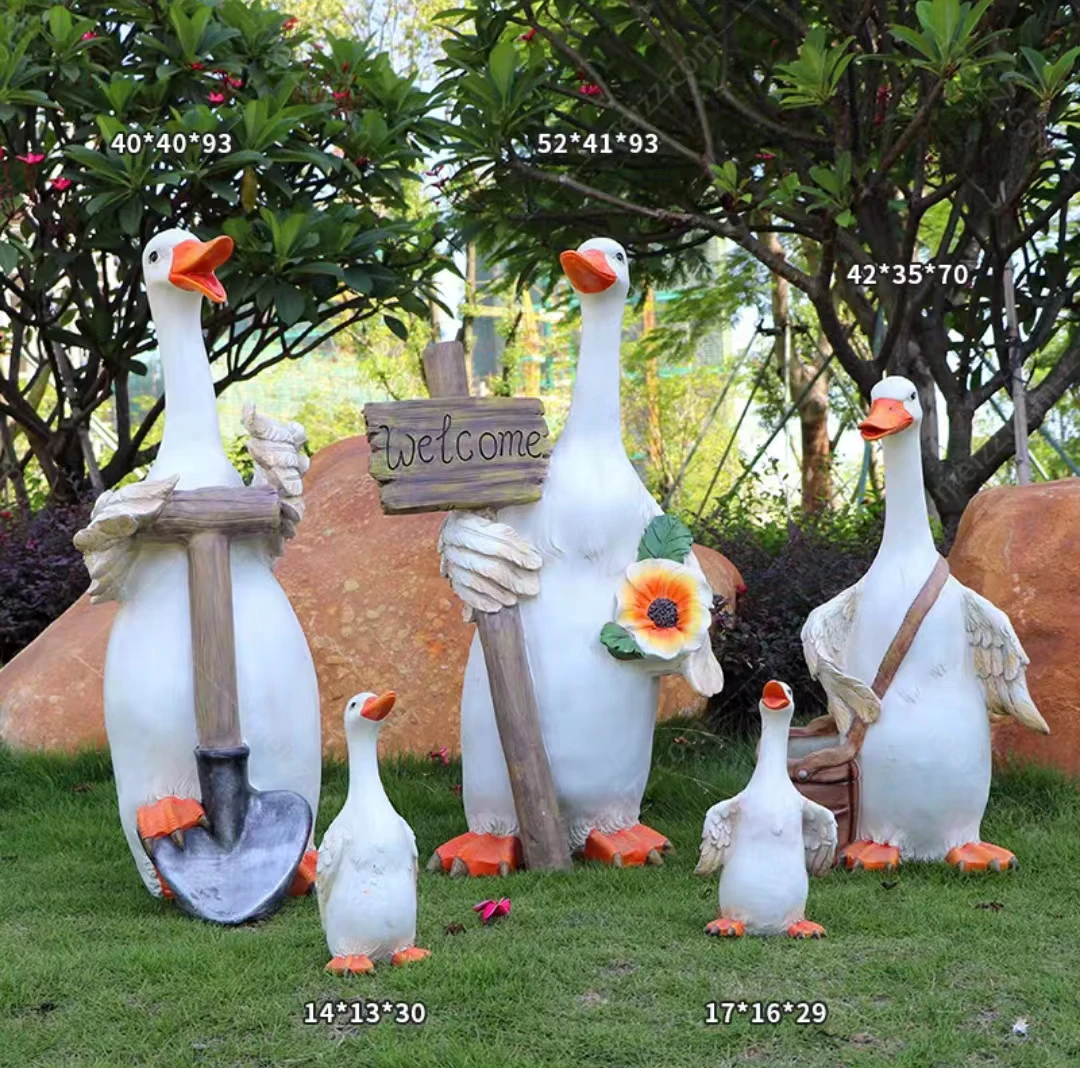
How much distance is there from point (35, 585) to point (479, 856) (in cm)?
347

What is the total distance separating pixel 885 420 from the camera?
449 cm

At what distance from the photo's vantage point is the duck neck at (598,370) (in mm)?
4801

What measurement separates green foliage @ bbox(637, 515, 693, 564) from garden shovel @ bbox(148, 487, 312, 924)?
1086mm

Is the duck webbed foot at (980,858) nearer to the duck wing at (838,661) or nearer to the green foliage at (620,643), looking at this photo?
the duck wing at (838,661)

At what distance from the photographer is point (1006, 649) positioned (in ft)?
14.8

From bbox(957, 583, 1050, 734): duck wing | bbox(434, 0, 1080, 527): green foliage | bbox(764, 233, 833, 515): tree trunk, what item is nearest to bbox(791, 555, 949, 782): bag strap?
bbox(957, 583, 1050, 734): duck wing

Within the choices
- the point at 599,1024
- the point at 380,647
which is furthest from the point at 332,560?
the point at 599,1024

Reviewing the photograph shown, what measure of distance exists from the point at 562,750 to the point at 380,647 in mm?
1692

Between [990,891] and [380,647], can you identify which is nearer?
[990,891]

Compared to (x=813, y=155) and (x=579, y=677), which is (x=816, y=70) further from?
(x=579, y=677)

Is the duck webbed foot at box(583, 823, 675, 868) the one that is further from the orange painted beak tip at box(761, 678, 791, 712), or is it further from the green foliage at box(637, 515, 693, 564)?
the orange painted beak tip at box(761, 678, 791, 712)

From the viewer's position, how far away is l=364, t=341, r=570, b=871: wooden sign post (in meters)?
4.57

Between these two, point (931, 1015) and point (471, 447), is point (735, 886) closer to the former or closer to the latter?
point (931, 1015)

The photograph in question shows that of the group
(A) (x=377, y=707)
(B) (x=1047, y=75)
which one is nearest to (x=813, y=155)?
(B) (x=1047, y=75)
